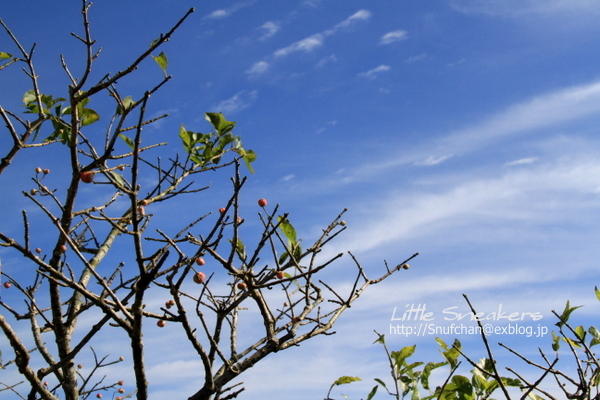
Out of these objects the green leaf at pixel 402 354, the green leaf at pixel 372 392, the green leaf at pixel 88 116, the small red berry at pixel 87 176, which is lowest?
the green leaf at pixel 372 392

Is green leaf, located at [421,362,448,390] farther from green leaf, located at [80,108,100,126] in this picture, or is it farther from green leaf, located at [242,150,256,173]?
green leaf, located at [80,108,100,126]

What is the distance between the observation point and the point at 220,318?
106 inches

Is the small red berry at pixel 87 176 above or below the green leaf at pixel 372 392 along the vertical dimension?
above

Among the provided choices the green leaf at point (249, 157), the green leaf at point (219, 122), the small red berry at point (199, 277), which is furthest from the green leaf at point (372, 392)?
the green leaf at point (219, 122)

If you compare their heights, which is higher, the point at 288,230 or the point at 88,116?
the point at 88,116

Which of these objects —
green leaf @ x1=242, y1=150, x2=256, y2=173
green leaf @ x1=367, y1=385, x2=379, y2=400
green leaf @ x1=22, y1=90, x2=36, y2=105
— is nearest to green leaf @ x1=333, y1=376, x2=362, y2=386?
green leaf @ x1=367, y1=385, x2=379, y2=400

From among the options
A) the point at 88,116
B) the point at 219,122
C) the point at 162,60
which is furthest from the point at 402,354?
the point at 88,116

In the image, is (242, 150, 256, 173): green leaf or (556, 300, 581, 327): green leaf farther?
(242, 150, 256, 173): green leaf

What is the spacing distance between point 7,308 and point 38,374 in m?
0.82

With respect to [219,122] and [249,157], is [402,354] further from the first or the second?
[219,122]

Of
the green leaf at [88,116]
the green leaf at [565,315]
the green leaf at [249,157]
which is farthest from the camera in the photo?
the green leaf at [249,157]

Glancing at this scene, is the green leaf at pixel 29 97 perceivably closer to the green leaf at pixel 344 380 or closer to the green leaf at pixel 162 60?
the green leaf at pixel 162 60

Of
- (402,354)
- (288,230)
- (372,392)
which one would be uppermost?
(288,230)

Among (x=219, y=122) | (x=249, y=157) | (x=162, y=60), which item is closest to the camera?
(x=162, y=60)
